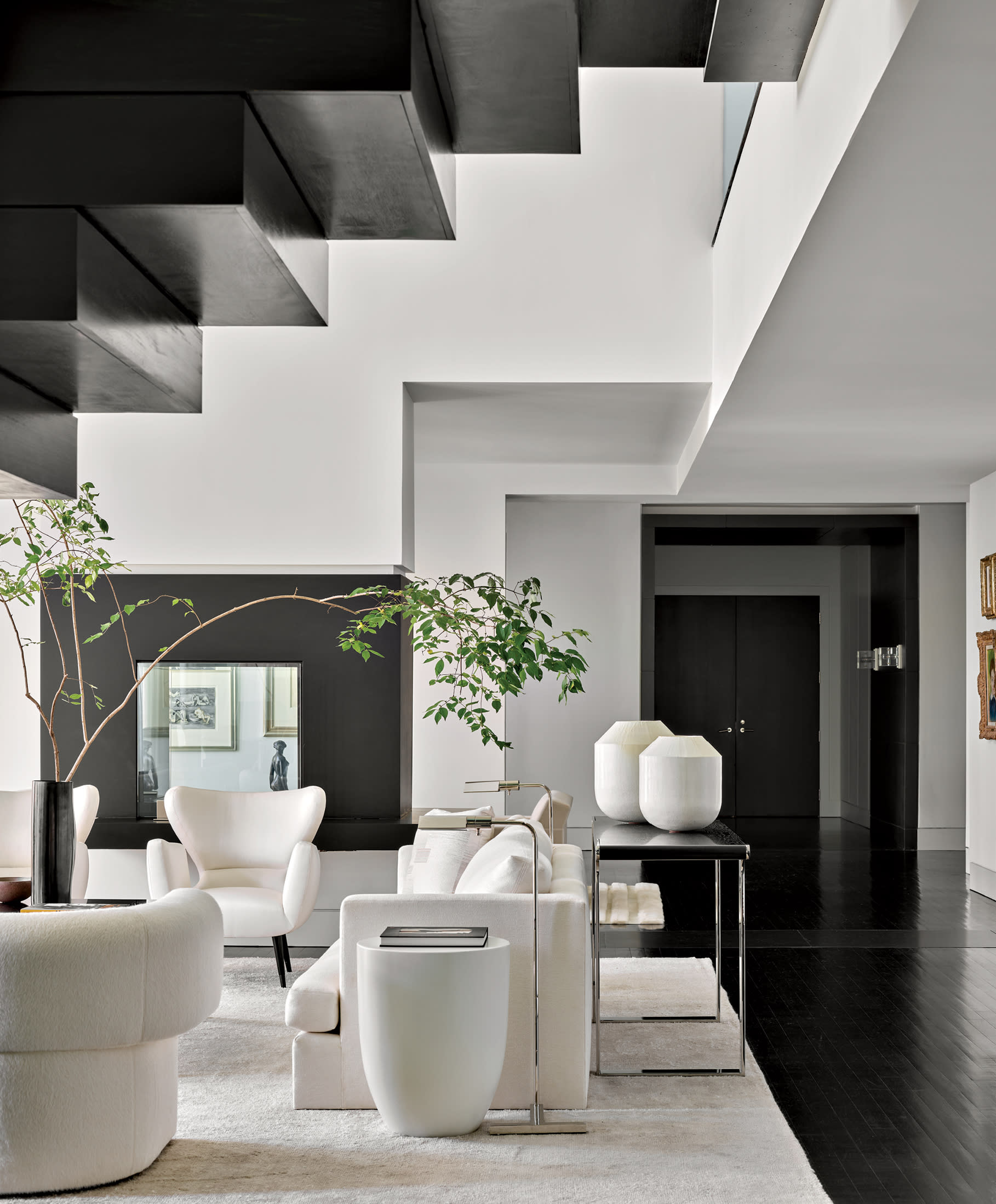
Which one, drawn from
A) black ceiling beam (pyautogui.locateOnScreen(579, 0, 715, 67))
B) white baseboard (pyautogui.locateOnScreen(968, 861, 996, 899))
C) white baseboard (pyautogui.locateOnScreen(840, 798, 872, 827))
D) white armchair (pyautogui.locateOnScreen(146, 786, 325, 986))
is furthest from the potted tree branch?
white baseboard (pyautogui.locateOnScreen(840, 798, 872, 827))

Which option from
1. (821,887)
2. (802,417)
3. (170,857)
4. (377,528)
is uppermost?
(802,417)

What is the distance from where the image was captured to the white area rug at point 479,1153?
2930 millimetres

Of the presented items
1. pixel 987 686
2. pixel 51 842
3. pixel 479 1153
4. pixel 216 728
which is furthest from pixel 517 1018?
pixel 987 686

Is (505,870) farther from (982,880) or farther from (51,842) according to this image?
(982,880)

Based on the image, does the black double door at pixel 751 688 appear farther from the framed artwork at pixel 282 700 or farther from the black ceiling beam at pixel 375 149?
the black ceiling beam at pixel 375 149

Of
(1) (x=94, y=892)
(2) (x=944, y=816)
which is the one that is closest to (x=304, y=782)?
(1) (x=94, y=892)

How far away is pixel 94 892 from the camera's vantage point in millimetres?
6422

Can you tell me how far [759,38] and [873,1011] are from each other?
12.7ft

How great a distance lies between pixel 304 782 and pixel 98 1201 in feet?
11.9

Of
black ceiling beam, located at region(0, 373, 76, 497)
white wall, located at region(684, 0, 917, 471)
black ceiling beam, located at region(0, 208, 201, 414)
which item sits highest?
white wall, located at region(684, 0, 917, 471)

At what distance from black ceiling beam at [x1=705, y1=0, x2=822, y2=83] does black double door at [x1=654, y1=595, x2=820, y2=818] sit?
9.68 meters

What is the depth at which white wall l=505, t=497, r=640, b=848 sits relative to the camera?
931cm

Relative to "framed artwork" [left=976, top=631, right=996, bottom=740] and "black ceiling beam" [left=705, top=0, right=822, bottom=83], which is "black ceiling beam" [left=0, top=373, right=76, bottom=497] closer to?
"black ceiling beam" [left=705, top=0, right=822, bottom=83]

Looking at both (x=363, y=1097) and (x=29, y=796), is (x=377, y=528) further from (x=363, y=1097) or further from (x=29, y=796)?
(x=363, y=1097)
